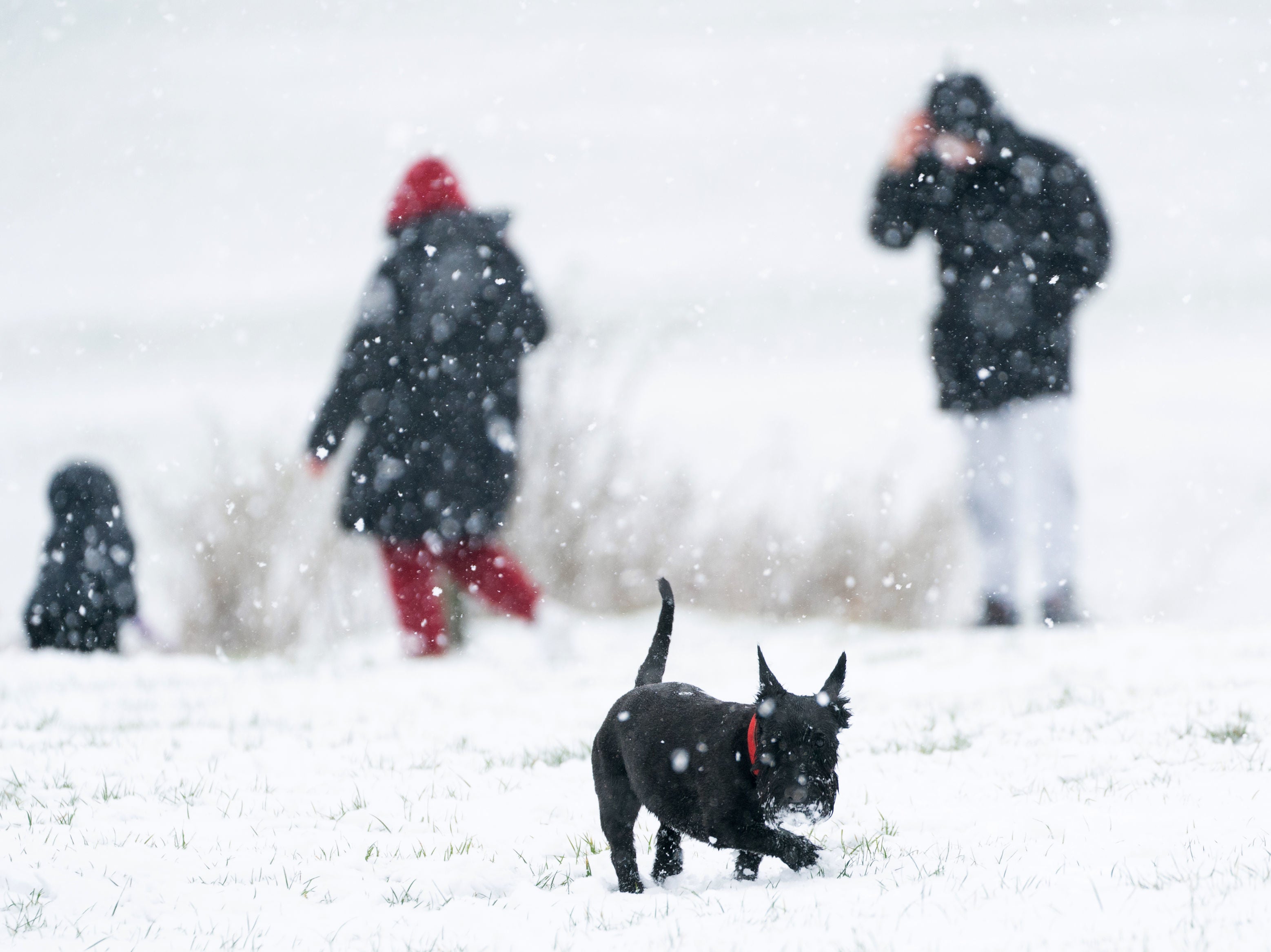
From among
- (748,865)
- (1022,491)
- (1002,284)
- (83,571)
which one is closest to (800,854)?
(748,865)

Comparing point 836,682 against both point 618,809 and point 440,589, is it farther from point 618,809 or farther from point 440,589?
point 440,589

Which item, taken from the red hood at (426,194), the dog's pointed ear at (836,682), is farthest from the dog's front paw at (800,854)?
the red hood at (426,194)

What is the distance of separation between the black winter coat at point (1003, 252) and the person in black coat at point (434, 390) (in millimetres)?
2273

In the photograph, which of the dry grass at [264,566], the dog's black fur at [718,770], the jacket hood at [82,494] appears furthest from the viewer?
the dry grass at [264,566]

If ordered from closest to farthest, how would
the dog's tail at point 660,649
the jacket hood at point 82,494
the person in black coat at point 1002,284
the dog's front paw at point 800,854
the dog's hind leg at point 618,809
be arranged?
the dog's front paw at point 800,854 → the dog's hind leg at point 618,809 → the dog's tail at point 660,649 → the person in black coat at point 1002,284 → the jacket hood at point 82,494

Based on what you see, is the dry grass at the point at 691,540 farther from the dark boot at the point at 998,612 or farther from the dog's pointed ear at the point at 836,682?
the dog's pointed ear at the point at 836,682

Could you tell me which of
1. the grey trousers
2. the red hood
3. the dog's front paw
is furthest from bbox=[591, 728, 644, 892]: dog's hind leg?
the red hood

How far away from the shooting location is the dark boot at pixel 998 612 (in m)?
6.69

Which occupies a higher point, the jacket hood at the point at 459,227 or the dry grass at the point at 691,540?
the jacket hood at the point at 459,227

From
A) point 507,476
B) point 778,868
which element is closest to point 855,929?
point 778,868

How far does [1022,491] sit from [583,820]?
4.03 meters

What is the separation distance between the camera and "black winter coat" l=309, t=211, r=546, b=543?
21.6 feet

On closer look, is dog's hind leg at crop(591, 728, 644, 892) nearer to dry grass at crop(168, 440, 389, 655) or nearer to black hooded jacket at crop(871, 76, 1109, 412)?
black hooded jacket at crop(871, 76, 1109, 412)

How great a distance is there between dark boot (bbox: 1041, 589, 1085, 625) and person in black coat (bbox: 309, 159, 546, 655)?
305 centimetres
